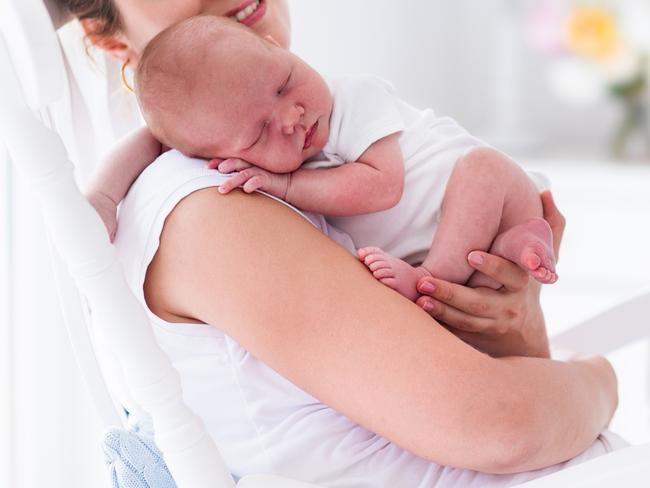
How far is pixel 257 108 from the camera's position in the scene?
1020 millimetres

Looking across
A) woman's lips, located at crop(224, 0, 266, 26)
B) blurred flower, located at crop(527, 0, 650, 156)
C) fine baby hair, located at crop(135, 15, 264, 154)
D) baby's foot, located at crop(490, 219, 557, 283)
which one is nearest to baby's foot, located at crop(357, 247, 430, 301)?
baby's foot, located at crop(490, 219, 557, 283)

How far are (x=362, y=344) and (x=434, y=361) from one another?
66mm

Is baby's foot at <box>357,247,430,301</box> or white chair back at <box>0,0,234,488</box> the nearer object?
white chair back at <box>0,0,234,488</box>

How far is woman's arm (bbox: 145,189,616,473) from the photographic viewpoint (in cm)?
88

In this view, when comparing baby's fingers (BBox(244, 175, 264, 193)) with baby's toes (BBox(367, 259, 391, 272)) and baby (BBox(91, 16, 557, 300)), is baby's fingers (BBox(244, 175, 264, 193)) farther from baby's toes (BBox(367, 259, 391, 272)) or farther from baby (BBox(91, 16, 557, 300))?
baby's toes (BBox(367, 259, 391, 272))

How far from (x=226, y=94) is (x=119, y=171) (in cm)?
15

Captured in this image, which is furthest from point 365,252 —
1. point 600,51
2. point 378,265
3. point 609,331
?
point 600,51

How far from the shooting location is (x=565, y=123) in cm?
348

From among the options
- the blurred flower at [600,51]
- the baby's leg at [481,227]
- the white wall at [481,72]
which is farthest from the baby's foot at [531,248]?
the blurred flower at [600,51]

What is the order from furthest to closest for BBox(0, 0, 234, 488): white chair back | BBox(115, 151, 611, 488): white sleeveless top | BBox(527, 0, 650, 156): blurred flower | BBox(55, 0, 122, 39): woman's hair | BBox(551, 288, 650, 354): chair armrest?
BBox(527, 0, 650, 156): blurred flower, BBox(551, 288, 650, 354): chair armrest, BBox(55, 0, 122, 39): woman's hair, BBox(115, 151, 611, 488): white sleeveless top, BBox(0, 0, 234, 488): white chair back

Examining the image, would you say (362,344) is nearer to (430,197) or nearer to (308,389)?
(308,389)

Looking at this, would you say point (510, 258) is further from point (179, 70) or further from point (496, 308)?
point (179, 70)

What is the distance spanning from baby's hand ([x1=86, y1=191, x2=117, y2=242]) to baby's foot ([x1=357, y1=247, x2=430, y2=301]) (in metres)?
0.25

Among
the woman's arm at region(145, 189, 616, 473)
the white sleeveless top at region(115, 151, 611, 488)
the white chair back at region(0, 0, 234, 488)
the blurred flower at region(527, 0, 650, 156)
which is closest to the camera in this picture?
the white chair back at region(0, 0, 234, 488)
